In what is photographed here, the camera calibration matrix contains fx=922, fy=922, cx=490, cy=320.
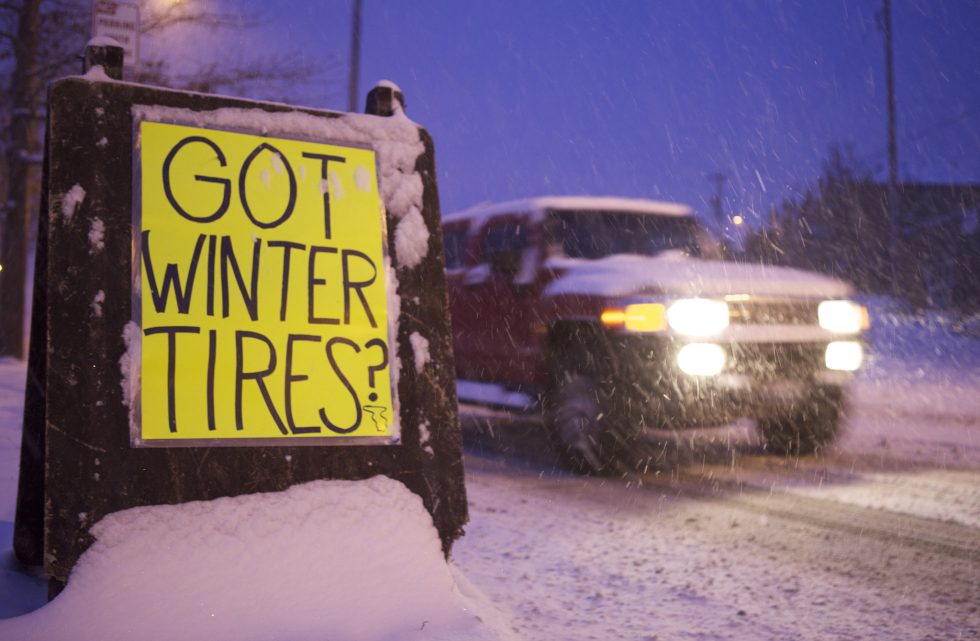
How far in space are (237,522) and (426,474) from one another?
2.07 feet

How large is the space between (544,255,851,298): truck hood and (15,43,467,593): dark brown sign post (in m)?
3.27

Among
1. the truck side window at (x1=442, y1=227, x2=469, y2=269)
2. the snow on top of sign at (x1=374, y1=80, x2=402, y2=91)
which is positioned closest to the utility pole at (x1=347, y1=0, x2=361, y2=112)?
the truck side window at (x1=442, y1=227, x2=469, y2=269)

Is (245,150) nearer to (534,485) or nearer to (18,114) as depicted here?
(534,485)

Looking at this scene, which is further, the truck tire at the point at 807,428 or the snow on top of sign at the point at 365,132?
the truck tire at the point at 807,428

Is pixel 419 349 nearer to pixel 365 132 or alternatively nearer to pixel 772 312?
pixel 365 132

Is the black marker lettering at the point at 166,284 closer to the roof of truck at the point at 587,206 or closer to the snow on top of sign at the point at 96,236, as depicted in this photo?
the snow on top of sign at the point at 96,236

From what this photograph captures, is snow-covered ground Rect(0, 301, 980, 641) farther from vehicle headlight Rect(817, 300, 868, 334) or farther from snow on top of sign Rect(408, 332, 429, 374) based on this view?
vehicle headlight Rect(817, 300, 868, 334)

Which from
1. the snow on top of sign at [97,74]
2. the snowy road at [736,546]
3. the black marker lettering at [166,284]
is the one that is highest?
the snow on top of sign at [97,74]

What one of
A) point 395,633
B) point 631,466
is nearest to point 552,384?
point 631,466

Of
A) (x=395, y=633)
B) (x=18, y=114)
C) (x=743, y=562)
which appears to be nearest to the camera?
(x=395, y=633)

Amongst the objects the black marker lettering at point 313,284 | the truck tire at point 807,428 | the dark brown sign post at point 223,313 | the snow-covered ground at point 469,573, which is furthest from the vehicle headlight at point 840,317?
the black marker lettering at point 313,284

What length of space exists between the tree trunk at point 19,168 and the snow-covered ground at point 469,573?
34.8 ft

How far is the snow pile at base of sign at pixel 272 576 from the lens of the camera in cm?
244

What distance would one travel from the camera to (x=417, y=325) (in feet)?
10.2
